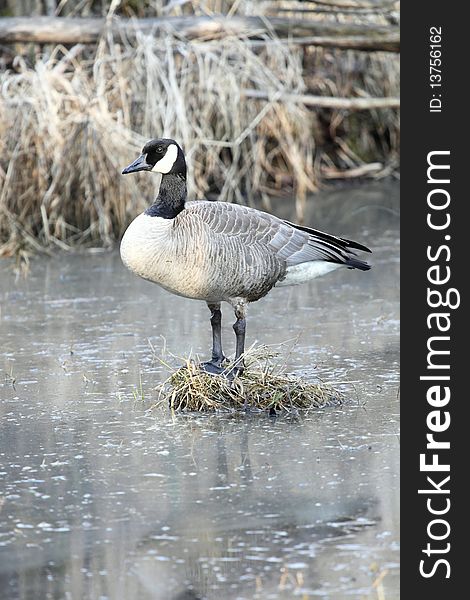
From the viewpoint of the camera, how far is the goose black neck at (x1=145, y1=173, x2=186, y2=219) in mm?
6117

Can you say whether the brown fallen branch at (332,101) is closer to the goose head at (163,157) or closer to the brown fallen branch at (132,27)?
the brown fallen branch at (132,27)

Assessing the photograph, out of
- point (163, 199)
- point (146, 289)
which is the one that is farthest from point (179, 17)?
point (163, 199)

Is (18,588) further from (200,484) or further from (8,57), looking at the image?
(8,57)

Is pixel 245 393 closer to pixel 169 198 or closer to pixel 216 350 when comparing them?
pixel 216 350

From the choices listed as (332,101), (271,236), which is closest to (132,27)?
(332,101)

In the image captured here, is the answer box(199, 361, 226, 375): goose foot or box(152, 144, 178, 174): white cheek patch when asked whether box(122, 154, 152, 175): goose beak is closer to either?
box(152, 144, 178, 174): white cheek patch

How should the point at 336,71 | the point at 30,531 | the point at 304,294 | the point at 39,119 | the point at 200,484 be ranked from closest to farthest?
the point at 30,531
the point at 200,484
the point at 304,294
the point at 39,119
the point at 336,71

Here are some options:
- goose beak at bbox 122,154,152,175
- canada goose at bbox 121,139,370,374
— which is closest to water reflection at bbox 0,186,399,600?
canada goose at bbox 121,139,370,374

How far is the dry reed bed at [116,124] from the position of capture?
1044 cm

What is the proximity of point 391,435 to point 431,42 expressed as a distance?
2.98m

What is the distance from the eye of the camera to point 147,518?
4449 mm

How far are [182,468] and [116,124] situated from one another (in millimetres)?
5927

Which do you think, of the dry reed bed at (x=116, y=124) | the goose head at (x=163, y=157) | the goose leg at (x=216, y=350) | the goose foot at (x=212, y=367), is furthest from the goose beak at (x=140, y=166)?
the dry reed bed at (x=116, y=124)

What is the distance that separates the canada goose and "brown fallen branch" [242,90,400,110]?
18.0 ft
